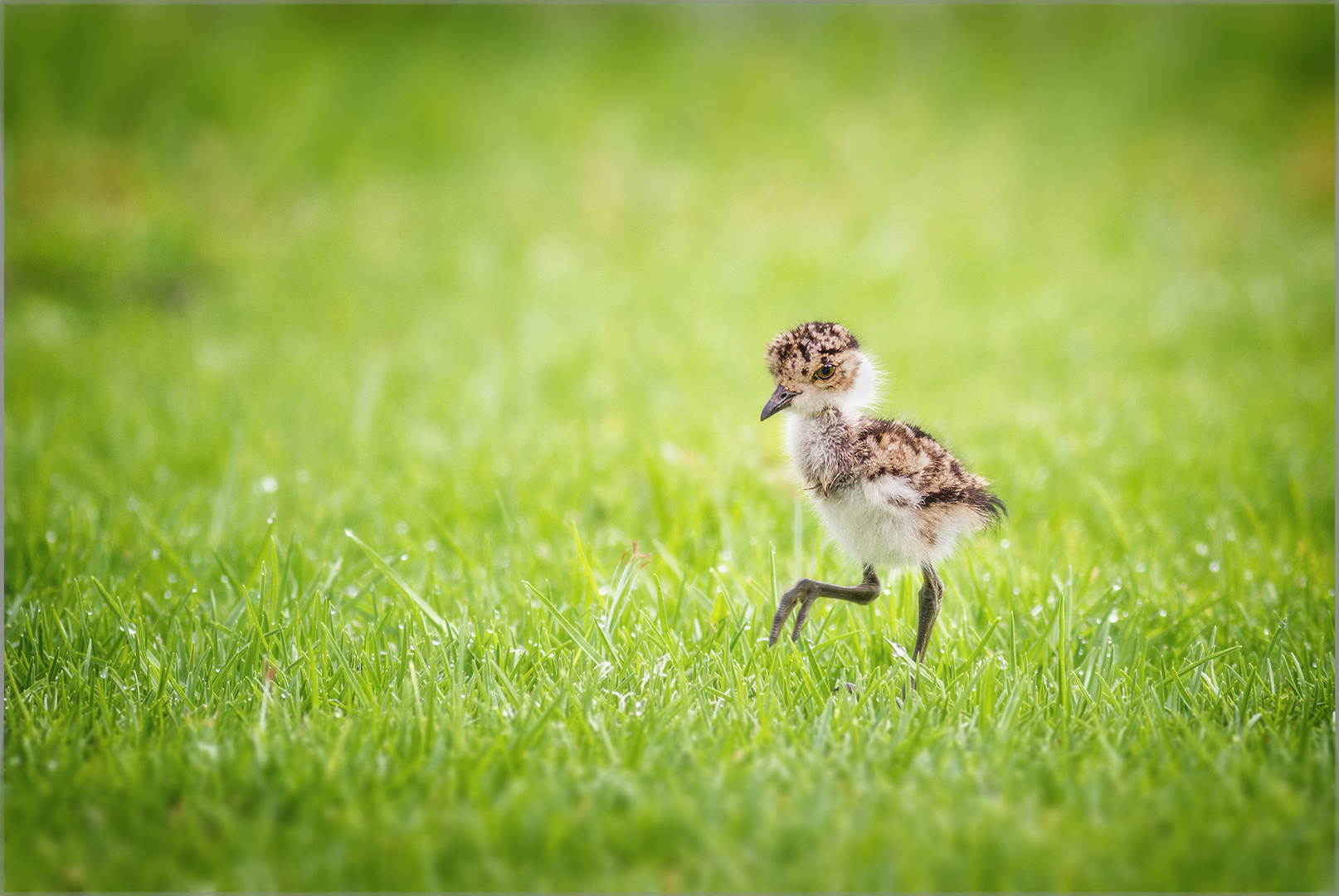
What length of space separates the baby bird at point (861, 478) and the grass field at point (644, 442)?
0.85 feet

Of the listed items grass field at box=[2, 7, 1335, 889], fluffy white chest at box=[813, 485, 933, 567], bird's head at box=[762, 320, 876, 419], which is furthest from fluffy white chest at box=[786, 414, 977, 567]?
grass field at box=[2, 7, 1335, 889]

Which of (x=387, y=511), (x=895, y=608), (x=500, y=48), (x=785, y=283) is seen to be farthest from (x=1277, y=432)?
(x=500, y=48)

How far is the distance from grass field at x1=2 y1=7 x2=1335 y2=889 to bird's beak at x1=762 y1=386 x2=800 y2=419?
0.70 meters

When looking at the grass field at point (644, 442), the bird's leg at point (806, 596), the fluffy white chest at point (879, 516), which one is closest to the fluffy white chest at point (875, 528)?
the fluffy white chest at point (879, 516)

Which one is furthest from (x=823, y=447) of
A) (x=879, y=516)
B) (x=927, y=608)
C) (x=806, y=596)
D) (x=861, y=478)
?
(x=927, y=608)

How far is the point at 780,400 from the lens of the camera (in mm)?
3371

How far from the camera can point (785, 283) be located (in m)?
8.98

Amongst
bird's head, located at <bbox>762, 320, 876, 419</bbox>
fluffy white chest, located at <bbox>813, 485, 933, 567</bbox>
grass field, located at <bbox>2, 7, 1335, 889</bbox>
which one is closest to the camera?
grass field, located at <bbox>2, 7, 1335, 889</bbox>

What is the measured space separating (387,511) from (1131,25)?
40.3ft

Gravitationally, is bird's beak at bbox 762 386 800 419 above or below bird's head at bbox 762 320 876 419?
below

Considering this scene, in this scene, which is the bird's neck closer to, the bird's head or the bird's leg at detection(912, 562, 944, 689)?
the bird's head

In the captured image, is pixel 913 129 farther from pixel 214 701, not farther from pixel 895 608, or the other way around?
pixel 214 701

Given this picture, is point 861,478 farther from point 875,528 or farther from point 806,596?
point 806,596

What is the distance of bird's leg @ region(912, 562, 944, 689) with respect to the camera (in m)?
3.28
